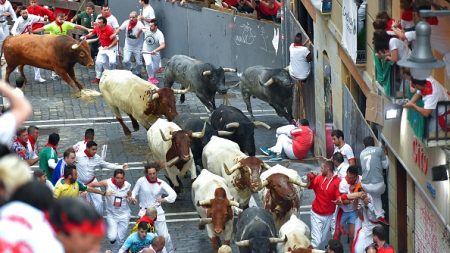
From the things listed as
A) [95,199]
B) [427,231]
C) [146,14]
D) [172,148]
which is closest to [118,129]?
[146,14]

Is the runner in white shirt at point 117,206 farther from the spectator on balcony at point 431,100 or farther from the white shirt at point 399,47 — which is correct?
the spectator on balcony at point 431,100

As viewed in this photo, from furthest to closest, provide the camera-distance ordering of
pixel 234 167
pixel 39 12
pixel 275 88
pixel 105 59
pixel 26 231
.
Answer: pixel 39 12
pixel 105 59
pixel 275 88
pixel 234 167
pixel 26 231

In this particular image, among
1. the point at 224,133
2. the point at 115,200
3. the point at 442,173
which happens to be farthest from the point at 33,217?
the point at 224,133

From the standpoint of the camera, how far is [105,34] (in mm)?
30875

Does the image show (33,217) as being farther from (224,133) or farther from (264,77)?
(264,77)

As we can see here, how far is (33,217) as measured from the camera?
5359 millimetres

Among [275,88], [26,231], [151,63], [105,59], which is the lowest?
[151,63]

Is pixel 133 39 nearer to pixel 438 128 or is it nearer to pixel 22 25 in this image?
pixel 22 25

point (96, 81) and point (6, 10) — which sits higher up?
point (6, 10)

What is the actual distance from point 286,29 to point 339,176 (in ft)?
32.9

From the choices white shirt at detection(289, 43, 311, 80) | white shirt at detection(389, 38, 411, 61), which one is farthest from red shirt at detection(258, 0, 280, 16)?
white shirt at detection(389, 38, 411, 61)

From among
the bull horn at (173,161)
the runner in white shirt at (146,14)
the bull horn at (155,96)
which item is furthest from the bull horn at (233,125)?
the runner in white shirt at (146,14)

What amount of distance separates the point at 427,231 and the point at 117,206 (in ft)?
16.1

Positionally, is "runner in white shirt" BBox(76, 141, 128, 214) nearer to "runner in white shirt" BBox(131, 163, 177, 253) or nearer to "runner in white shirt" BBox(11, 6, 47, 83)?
"runner in white shirt" BBox(131, 163, 177, 253)
